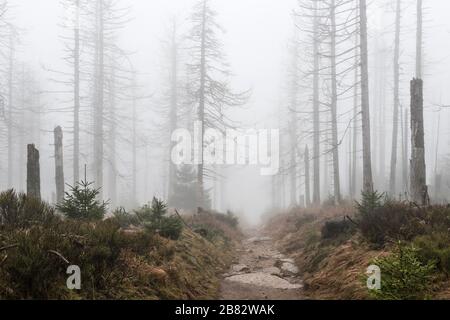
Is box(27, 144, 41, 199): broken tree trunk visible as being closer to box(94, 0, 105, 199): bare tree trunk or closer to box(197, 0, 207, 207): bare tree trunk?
box(197, 0, 207, 207): bare tree trunk

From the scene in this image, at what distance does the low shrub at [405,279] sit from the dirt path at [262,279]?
203cm

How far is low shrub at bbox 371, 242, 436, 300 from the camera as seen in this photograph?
5602 mm

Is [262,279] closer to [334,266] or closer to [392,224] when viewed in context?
[334,266]

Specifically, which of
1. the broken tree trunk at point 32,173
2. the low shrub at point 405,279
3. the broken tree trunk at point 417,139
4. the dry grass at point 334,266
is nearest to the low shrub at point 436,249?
the low shrub at point 405,279

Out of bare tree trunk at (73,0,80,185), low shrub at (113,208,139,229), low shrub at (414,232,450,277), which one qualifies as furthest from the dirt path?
bare tree trunk at (73,0,80,185)

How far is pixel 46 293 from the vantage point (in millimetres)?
5078

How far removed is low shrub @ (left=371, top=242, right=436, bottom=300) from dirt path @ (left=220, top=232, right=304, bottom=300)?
2.03 meters

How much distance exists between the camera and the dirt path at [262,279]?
7.73 meters

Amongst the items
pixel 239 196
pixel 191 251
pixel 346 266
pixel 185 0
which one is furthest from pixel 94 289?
pixel 185 0

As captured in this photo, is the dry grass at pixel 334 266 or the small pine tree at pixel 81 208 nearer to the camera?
the dry grass at pixel 334 266

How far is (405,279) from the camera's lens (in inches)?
225

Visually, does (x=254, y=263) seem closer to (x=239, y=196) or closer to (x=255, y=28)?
(x=239, y=196)

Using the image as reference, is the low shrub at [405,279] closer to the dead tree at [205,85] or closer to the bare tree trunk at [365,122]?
the bare tree trunk at [365,122]

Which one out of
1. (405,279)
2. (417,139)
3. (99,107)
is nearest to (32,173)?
(405,279)
